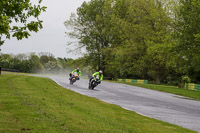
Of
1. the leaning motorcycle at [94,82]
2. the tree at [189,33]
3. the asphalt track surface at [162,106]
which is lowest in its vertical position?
the asphalt track surface at [162,106]

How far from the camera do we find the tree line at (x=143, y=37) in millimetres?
38094

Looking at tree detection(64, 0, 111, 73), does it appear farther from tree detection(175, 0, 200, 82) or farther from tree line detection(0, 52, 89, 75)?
tree detection(175, 0, 200, 82)

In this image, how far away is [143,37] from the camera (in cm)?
5253

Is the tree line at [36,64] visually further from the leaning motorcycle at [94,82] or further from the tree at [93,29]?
the leaning motorcycle at [94,82]

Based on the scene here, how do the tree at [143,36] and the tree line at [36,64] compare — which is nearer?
the tree at [143,36]

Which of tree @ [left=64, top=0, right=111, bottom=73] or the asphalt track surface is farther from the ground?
tree @ [left=64, top=0, right=111, bottom=73]

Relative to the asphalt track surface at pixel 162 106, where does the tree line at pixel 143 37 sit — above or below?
above

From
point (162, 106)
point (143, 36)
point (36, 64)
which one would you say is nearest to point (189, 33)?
point (143, 36)

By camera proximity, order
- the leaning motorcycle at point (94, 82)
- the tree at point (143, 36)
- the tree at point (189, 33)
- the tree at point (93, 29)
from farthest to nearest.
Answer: the tree at point (93, 29)
the tree at point (143, 36)
the tree at point (189, 33)
the leaning motorcycle at point (94, 82)

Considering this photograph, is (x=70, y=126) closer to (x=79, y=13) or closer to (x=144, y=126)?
(x=144, y=126)

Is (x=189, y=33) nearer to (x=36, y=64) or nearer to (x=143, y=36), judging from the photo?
(x=143, y=36)

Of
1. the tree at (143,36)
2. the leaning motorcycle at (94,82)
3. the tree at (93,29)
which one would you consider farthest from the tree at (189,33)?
the tree at (93,29)

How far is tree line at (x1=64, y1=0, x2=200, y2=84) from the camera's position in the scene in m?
38.1

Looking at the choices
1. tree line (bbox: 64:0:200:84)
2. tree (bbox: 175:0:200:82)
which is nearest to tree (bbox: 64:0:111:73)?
tree line (bbox: 64:0:200:84)
